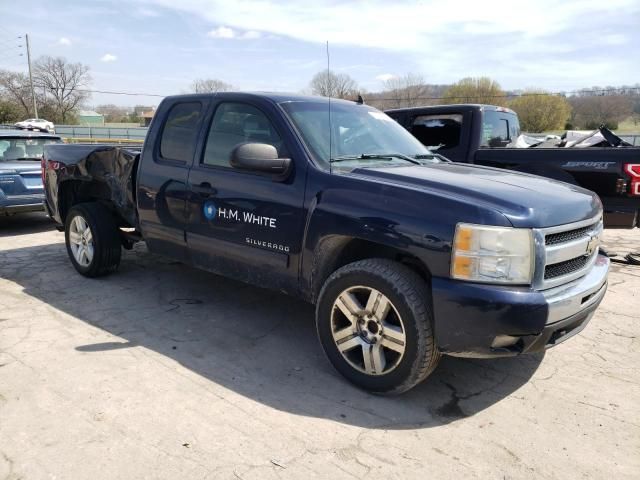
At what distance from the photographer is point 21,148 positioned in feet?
27.8

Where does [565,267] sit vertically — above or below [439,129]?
below

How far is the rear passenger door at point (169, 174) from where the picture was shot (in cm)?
436

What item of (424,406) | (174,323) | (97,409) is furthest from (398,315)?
(174,323)

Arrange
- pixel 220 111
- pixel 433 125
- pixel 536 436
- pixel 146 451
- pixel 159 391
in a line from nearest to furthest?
pixel 146 451 → pixel 536 436 → pixel 159 391 → pixel 220 111 → pixel 433 125

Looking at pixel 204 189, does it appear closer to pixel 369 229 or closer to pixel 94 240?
pixel 369 229

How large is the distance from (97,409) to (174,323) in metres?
1.39

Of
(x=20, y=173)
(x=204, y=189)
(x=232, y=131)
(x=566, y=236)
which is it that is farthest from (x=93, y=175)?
(x=566, y=236)

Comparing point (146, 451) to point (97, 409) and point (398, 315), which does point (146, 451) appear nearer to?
point (97, 409)

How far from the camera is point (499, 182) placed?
11.1ft

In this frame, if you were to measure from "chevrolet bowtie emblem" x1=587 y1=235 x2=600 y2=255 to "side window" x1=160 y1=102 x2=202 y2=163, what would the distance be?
10.1 ft

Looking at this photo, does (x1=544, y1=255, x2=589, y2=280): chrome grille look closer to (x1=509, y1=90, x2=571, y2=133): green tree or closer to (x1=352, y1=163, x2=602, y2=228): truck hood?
(x1=352, y1=163, x2=602, y2=228): truck hood

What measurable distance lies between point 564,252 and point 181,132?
318 centimetres

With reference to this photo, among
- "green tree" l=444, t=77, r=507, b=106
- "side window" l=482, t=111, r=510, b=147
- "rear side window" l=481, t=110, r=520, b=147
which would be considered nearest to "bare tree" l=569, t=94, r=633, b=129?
"green tree" l=444, t=77, r=507, b=106

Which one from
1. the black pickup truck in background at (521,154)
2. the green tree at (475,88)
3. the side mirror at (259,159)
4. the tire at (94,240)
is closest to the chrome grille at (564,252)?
the side mirror at (259,159)
